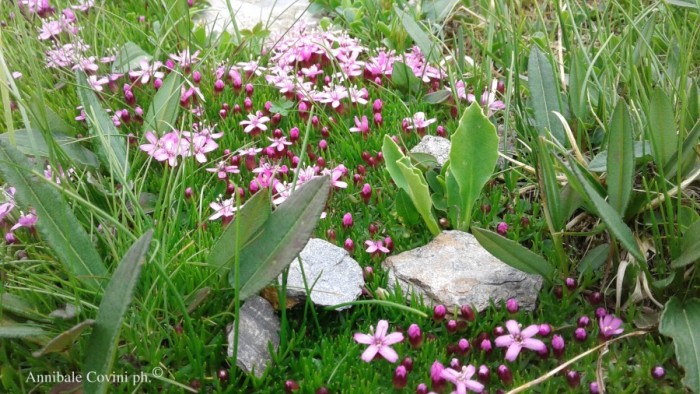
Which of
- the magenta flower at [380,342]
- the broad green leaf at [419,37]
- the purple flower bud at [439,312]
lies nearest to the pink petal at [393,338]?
the magenta flower at [380,342]

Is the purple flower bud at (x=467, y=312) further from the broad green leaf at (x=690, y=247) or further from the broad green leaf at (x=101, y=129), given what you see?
the broad green leaf at (x=101, y=129)

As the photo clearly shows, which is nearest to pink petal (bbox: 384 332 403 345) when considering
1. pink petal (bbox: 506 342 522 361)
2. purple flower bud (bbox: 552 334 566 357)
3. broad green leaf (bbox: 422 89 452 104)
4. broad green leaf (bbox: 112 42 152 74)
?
pink petal (bbox: 506 342 522 361)

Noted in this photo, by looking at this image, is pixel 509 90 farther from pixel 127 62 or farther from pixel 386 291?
pixel 127 62

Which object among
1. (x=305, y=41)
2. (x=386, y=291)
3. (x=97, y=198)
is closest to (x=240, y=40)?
(x=305, y=41)

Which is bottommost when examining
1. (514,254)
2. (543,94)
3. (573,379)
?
(573,379)

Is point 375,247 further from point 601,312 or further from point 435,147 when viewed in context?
point 601,312

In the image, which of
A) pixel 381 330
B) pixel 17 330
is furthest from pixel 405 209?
pixel 17 330
